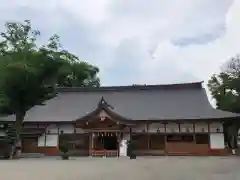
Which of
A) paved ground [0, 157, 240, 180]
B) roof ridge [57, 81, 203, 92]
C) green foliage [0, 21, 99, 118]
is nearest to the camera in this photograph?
paved ground [0, 157, 240, 180]

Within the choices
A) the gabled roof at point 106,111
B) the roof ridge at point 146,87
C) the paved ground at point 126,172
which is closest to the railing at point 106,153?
the gabled roof at point 106,111

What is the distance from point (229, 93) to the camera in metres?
40.0

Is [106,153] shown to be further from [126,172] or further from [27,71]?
[126,172]

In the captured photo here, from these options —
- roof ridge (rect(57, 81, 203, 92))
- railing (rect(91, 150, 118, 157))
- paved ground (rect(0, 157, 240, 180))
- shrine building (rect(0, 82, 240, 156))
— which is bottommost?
railing (rect(91, 150, 118, 157))

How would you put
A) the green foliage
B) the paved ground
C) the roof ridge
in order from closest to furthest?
the paved ground, the green foliage, the roof ridge

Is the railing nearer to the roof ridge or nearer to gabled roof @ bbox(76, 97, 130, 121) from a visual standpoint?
gabled roof @ bbox(76, 97, 130, 121)

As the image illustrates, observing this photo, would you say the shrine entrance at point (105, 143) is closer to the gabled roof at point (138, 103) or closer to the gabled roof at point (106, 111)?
the gabled roof at point (106, 111)

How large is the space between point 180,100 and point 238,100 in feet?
25.8

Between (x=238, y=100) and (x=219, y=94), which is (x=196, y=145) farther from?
(x=219, y=94)

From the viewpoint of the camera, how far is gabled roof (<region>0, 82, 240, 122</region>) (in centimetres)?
3103

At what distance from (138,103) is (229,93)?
12072 mm

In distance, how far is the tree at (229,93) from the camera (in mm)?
37688

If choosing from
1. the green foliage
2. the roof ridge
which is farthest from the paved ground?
the roof ridge

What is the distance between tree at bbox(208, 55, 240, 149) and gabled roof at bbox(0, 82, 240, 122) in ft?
17.9
